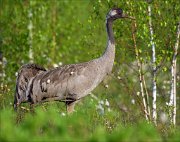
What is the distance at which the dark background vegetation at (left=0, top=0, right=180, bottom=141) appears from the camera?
26.5 ft

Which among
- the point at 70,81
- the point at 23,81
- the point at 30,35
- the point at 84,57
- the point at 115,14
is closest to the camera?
the point at 70,81

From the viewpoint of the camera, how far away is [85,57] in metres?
24.4

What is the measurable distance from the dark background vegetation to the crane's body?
0.26 metres

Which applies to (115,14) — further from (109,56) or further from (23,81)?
(23,81)

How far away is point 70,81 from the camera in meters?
14.2

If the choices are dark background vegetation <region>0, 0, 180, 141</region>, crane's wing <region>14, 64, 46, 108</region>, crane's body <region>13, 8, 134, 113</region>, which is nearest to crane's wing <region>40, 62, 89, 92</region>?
crane's body <region>13, 8, 134, 113</region>

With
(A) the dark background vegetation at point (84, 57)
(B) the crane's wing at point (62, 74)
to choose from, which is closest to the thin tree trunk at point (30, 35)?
(A) the dark background vegetation at point (84, 57)

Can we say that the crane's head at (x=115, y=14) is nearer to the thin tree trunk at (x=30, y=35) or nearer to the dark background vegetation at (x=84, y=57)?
the dark background vegetation at (x=84, y=57)

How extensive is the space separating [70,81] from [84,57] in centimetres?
1031

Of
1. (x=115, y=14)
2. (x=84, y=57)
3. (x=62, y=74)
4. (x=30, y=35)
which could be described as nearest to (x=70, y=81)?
(x=62, y=74)

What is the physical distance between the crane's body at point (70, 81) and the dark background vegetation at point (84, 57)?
0.26m

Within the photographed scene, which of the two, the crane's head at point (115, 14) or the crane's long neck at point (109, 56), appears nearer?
the crane's long neck at point (109, 56)

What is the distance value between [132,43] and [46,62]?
4958mm

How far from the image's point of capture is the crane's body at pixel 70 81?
46.2 ft
